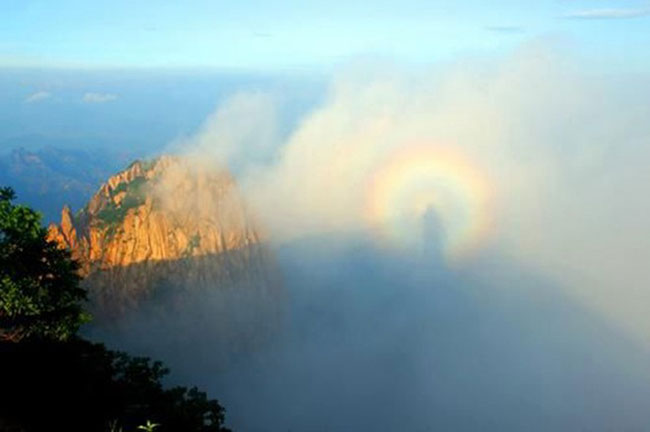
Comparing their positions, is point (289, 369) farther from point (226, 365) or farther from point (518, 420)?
point (518, 420)

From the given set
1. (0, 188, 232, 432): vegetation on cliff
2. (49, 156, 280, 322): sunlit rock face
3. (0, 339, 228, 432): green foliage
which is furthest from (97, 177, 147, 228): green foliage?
(0, 339, 228, 432): green foliage

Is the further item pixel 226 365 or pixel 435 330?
pixel 435 330

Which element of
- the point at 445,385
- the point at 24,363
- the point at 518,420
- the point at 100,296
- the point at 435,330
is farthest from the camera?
the point at 435,330

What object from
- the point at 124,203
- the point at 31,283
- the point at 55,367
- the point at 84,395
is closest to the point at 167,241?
the point at 124,203

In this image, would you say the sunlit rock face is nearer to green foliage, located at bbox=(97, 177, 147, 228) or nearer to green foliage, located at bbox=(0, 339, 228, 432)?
green foliage, located at bbox=(97, 177, 147, 228)

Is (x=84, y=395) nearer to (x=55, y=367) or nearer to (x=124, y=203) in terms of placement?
(x=55, y=367)

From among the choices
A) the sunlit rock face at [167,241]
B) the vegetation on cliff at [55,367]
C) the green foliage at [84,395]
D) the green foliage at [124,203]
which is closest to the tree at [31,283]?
the vegetation on cliff at [55,367]

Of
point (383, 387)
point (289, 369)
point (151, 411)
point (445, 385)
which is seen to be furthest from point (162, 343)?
point (151, 411)
